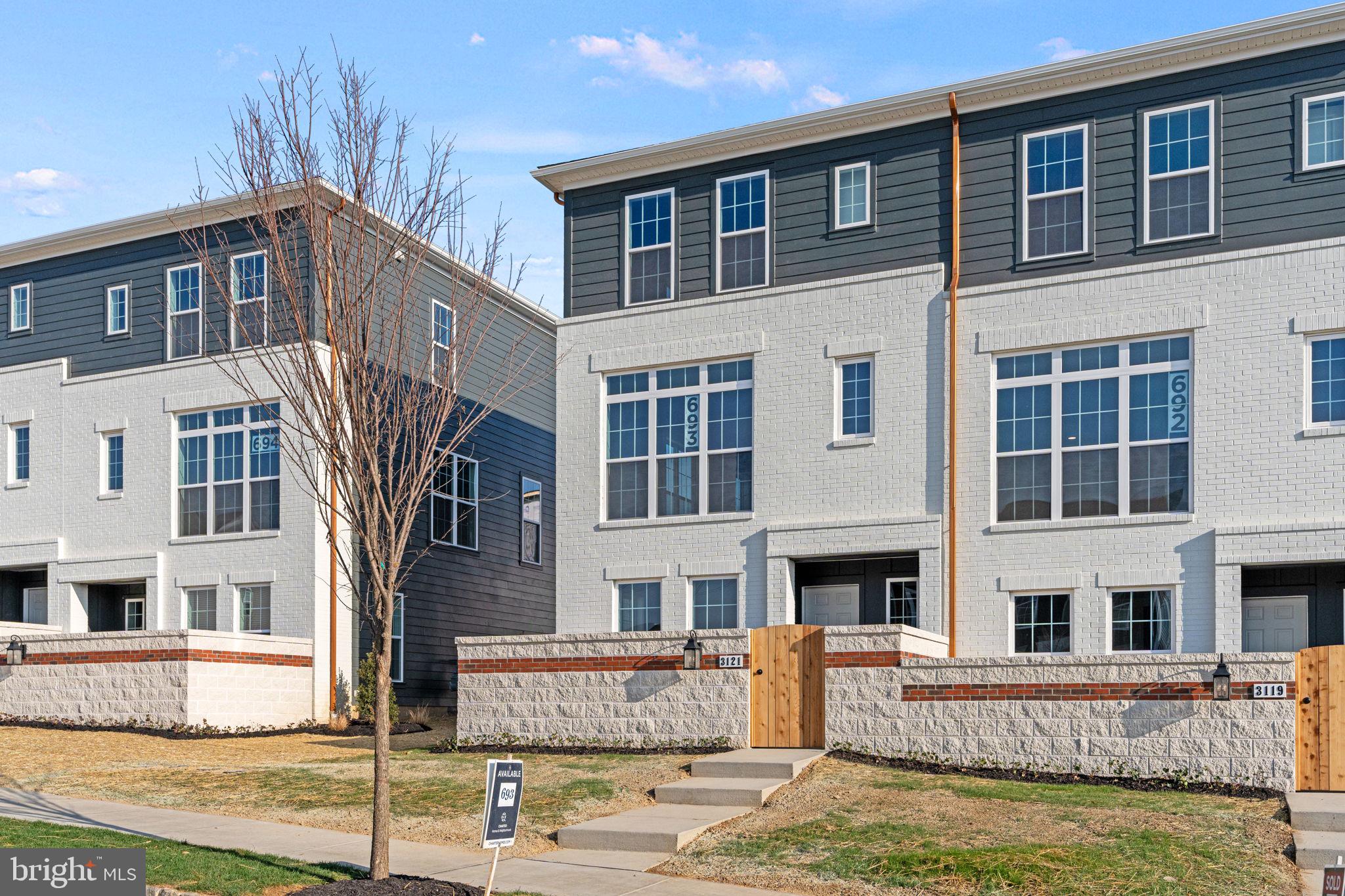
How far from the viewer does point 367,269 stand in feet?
37.6

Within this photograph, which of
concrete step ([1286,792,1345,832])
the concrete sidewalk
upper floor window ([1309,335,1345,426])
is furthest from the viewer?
upper floor window ([1309,335,1345,426])

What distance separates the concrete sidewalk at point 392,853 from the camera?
36.6 ft

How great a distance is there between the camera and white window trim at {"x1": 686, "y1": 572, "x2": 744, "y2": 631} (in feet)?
70.5

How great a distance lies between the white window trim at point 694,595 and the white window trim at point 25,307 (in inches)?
653

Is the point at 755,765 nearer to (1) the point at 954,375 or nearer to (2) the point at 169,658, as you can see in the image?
(1) the point at 954,375

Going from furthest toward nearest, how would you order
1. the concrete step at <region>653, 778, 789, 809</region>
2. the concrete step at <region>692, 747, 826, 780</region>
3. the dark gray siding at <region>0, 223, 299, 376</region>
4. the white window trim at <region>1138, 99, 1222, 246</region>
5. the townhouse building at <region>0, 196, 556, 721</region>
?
the dark gray siding at <region>0, 223, 299, 376</region>
the townhouse building at <region>0, 196, 556, 721</region>
the white window trim at <region>1138, 99, 1222, 246</region>
the concrete step at <region>692, 747, 826, 780</region>
the concrete step at <region>653, 778, 789, 809</region>

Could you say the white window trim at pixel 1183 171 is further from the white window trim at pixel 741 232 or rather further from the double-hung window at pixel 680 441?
the double-hung window at pixel 680 441

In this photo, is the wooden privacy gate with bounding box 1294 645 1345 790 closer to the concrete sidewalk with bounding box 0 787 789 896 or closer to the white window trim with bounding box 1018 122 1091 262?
the white window trim with bounding box 1018 122 1091 262

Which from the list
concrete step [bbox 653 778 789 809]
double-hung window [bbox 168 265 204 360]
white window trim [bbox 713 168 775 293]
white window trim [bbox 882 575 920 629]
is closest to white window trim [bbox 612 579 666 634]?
white window trim [bbox 882 575 920 629]

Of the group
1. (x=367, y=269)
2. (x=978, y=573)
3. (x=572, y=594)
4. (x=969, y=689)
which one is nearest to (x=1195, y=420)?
(x=978, y=573)

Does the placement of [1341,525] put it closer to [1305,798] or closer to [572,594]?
[1305,798]

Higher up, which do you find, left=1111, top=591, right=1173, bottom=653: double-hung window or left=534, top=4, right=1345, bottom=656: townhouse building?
left=534, top=4, right=1345, bottom=656: townhouse building

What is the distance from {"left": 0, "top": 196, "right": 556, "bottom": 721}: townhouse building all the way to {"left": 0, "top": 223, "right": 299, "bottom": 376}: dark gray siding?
5cm

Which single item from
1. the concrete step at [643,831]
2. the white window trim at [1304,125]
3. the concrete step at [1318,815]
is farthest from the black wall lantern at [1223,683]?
the white window trim at [1304,125]
